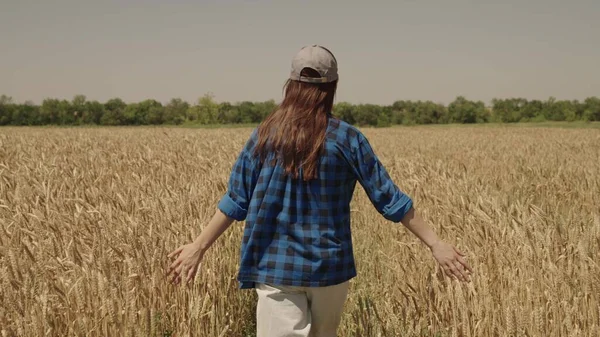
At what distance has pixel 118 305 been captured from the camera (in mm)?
2383

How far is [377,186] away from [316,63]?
519 mm

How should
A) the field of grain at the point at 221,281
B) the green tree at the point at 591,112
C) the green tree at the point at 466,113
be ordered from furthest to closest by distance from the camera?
the green tree at the point at 466,113 < the green tree at the point at 591,112 < the field of grain at the point at 221,281

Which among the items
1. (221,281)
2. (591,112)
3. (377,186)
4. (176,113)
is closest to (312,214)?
(377,186)

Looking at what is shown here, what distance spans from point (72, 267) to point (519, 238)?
2538mm

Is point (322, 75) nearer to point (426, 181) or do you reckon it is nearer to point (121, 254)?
point (121, 254)

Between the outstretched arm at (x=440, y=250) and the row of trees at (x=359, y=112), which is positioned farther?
the row of trees at (x=359, y=112)

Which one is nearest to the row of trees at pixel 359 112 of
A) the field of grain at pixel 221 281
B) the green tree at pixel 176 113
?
the green tree at pixel 176 113

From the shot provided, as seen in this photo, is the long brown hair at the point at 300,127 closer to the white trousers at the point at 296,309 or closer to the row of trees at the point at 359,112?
the white trousers at the point at 296,309

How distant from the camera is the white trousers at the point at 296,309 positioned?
1.99 meters

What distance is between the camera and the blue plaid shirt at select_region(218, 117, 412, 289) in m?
1.97

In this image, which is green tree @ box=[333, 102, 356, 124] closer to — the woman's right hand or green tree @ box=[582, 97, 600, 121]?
green tree @ box=[582, 97, 600, 121]

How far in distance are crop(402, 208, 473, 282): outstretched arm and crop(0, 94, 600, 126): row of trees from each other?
2394 inches

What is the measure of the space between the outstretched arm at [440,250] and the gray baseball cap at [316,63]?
2.02 feet

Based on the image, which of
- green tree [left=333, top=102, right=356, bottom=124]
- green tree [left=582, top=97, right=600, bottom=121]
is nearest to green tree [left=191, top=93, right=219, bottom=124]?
green tree [left=333, top=102, right=356, bottom=124]
